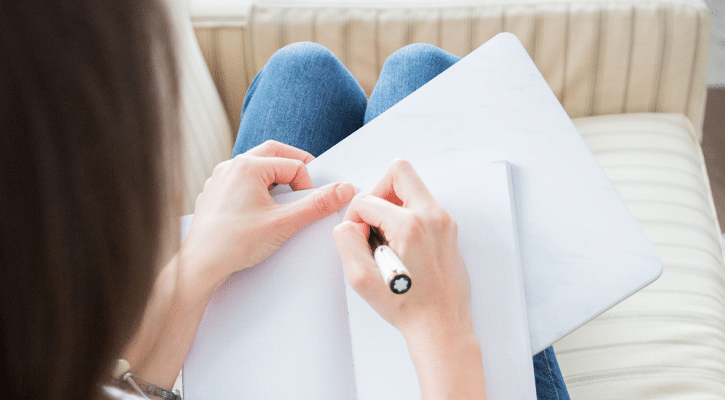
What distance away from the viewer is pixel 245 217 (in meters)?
0.54

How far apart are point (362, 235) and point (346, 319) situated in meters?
0.11

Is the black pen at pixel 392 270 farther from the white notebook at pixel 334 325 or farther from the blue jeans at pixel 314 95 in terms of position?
the blue jeans at pixel 314 95

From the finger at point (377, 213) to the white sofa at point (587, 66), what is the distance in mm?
392

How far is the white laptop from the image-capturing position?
548mm

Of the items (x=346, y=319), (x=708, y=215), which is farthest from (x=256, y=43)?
(x=708, y=215)

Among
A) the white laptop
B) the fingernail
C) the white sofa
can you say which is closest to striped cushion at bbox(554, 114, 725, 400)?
the white sofa

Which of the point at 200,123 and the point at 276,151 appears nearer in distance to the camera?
the point at 276,151

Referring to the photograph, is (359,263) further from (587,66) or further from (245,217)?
(587,66)

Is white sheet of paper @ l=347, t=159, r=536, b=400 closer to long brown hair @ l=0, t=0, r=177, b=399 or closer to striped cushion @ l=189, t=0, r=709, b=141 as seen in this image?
long brown hair @ l=0, t=0, r=177, b=399

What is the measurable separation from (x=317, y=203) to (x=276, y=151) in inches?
4.4

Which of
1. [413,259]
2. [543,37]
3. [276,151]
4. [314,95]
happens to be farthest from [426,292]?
[543,37]

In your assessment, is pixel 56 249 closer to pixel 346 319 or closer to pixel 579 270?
pixel 346 319

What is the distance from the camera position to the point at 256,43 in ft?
3.36

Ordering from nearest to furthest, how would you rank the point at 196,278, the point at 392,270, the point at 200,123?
the point at 392,270
the point at 196,278
the point at 200,123
